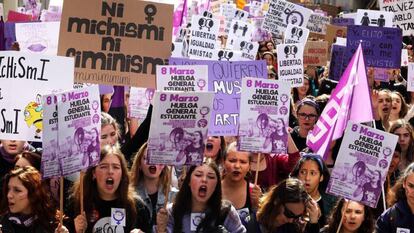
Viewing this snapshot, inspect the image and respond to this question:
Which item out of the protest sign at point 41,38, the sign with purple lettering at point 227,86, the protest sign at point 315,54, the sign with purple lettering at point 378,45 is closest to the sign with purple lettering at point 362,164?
the sign with purple lettering at point 227,86

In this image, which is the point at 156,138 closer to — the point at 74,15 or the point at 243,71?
the point at 74,15

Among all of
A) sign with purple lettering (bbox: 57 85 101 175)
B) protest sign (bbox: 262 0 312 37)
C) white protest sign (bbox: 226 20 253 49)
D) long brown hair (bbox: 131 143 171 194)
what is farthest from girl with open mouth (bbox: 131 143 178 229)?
protest sign (bbox: 262 0 312 37)

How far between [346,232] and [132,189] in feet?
5.27

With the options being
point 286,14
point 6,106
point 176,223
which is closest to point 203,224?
point 176,223

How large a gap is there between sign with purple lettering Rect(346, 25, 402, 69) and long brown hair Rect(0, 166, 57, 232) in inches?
226

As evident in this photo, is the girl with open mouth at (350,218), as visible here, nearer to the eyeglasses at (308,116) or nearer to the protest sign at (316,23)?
the eyeglasses at (308,116)

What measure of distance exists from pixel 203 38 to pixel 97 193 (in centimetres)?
647

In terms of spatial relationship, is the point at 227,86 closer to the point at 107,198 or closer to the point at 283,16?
the point at 107,198

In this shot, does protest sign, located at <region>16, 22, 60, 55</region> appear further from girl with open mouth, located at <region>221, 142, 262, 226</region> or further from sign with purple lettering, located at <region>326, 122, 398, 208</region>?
sign with purple lettering, located at <region>326, 122, 398, 208</region>

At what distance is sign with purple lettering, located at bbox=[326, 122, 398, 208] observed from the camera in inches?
268

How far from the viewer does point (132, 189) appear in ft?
22.7

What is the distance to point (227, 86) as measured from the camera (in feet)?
28.6

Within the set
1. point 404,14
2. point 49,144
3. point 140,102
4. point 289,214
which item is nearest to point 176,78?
point 49,144

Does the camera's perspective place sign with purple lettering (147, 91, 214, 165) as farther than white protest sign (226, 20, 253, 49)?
No
